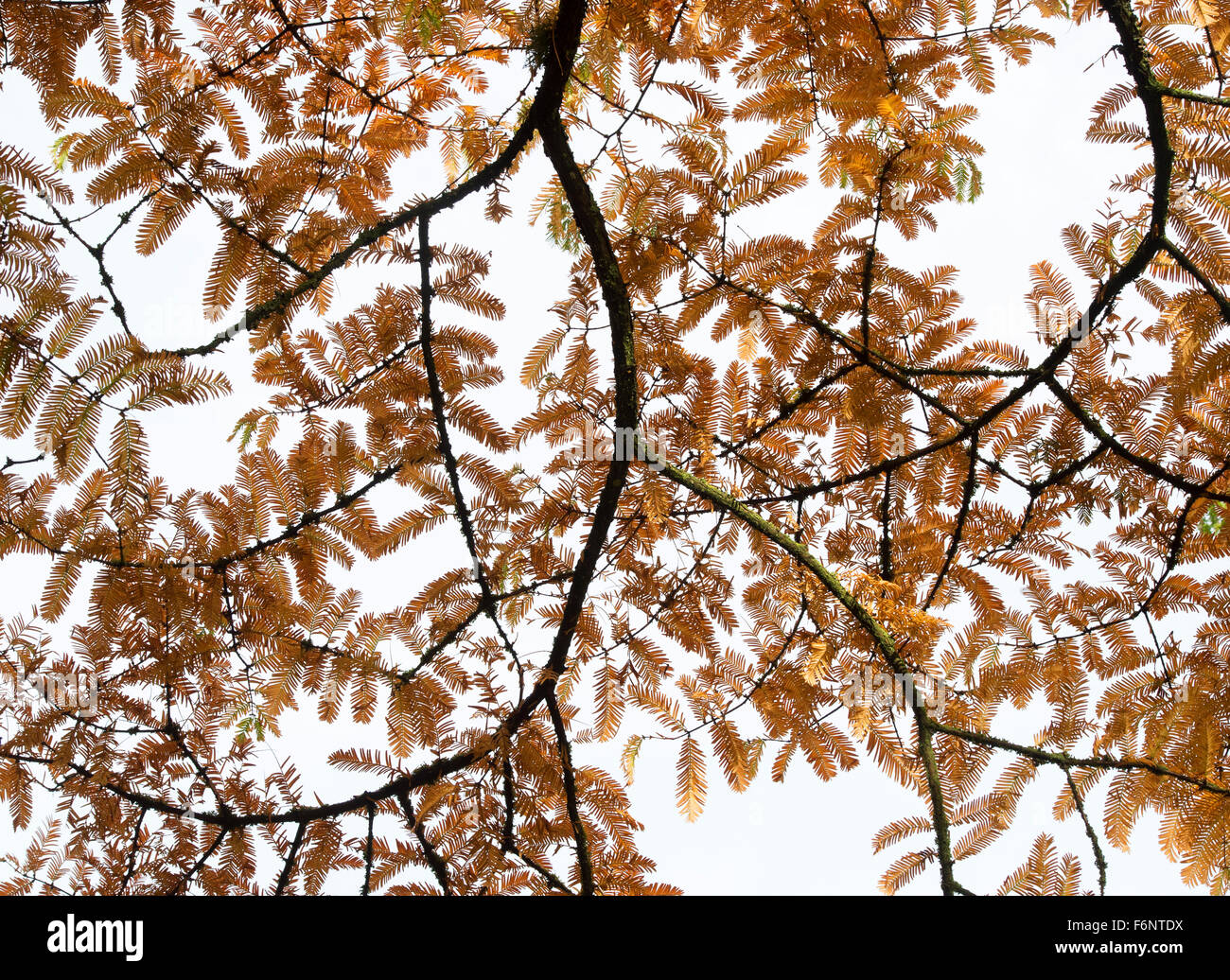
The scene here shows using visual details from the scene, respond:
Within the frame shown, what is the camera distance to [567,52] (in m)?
2.00

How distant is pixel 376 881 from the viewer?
7.77 feet

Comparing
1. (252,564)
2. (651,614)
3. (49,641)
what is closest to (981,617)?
(651,614)

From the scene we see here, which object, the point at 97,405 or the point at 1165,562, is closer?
the point at 97,405

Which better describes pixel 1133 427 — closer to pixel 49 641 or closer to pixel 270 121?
pixel 270 121

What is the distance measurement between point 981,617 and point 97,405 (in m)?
2.41

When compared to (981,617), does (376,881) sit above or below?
below

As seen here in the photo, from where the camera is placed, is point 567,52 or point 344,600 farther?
point 344,600

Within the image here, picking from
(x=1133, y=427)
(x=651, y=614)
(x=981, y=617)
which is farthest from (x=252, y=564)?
(x=1133, y=427)

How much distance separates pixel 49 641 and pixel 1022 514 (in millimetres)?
2739
